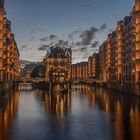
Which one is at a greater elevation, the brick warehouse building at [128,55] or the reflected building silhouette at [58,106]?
the brick warehouse building at [128,55]

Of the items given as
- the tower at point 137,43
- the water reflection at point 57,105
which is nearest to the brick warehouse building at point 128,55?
the tower at point 137,43

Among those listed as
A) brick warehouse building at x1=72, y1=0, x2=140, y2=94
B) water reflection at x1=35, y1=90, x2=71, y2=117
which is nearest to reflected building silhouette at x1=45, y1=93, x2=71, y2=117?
water reflection at x1=35, y1=90, x2=71, y2=117

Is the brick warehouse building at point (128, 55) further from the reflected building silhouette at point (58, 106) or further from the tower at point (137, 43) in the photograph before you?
the reflected building silhouette at point (58, 106)

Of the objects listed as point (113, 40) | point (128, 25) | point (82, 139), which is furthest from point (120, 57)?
point (82, 139)

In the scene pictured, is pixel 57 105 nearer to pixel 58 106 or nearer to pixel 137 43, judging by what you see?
pixel 58 106

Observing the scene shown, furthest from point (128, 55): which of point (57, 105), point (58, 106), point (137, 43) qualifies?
point (58, 106)

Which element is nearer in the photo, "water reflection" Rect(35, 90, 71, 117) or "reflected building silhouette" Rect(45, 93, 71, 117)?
"water reflection" Rect(35, 90, 71, 117)

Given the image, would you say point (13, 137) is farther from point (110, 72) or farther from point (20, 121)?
point (110, 72)

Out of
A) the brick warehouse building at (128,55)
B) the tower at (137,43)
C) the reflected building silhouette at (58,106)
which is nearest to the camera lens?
the reflected building silhouette at (58,106)

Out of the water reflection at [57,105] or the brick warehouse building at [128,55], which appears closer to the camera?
the water reflection at [57,105]

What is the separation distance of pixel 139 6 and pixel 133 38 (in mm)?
14490

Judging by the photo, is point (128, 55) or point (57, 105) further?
point (128, 55)

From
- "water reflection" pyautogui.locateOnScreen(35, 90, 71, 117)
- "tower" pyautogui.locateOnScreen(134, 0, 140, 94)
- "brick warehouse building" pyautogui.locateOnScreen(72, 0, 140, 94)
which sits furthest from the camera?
"brick warehouse building" pyautogui.locateOnScreen(72, 0, 140, 94)

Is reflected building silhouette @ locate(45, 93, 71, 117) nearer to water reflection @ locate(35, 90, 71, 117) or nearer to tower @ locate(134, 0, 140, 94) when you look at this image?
water reflection @ locate(35, 90, 71, 117)
